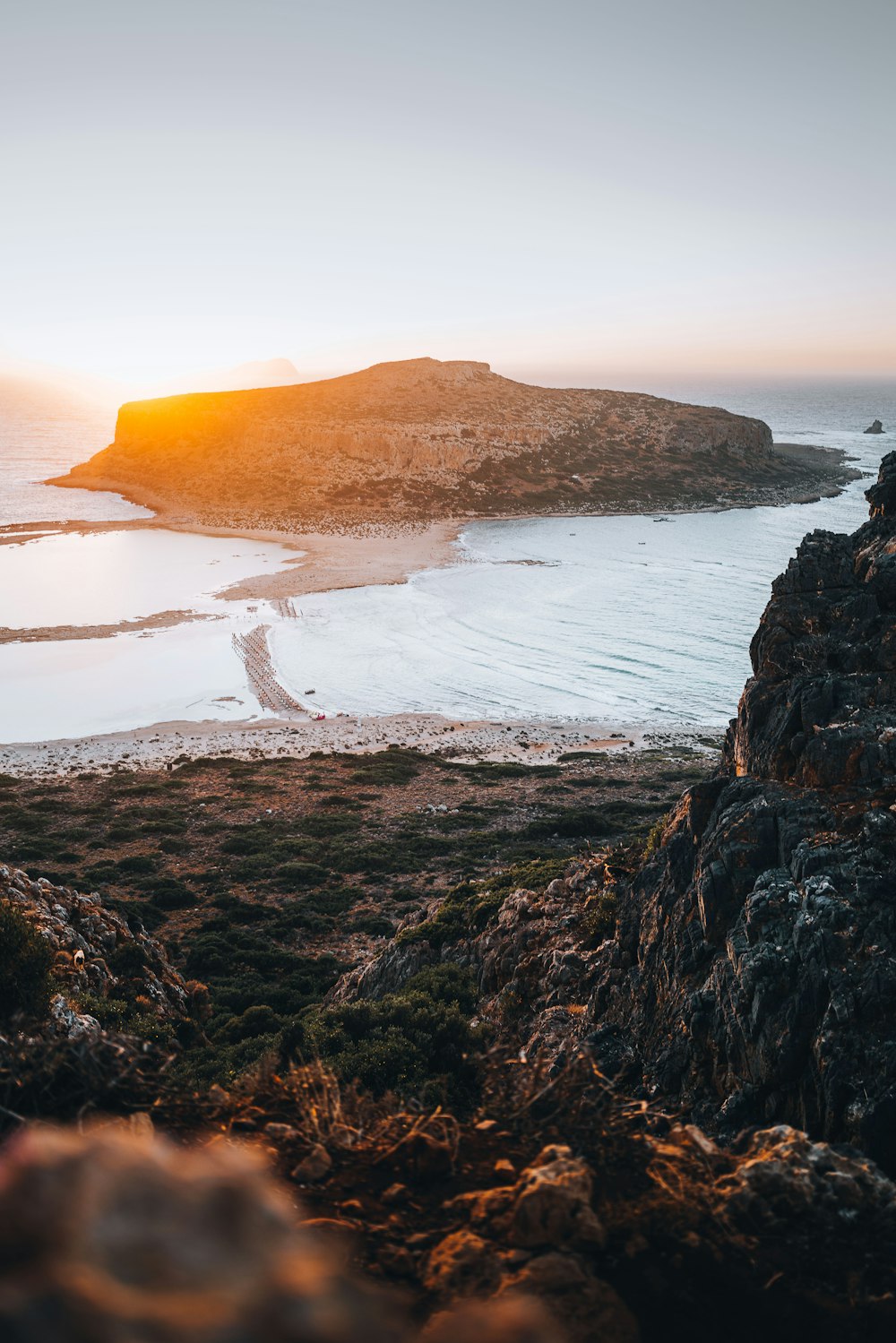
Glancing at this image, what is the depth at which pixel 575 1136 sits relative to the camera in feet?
17.7

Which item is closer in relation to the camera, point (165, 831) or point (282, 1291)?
point (282, 1291)

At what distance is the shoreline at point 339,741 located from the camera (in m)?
36.8

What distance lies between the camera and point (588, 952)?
1379 centimetres

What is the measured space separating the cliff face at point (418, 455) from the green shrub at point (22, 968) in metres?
88.9

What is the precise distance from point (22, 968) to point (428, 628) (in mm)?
48621

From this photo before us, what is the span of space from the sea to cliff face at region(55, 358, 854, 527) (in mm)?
16355

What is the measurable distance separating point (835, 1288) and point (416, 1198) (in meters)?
2.39

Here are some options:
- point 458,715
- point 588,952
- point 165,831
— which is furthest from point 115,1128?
point 458,715

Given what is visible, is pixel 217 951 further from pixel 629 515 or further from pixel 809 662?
pixel 629 515

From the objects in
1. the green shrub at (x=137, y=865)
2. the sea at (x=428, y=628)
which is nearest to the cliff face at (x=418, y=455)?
the sea at (x=428, y=628)

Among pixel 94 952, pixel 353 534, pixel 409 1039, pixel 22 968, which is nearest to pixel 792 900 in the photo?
pixel 409 1039

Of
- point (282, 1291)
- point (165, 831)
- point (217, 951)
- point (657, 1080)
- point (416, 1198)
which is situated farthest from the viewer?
point (165, 831)

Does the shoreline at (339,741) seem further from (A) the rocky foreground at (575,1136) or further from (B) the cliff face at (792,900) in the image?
(A) the rocky foreground at (575,1136)

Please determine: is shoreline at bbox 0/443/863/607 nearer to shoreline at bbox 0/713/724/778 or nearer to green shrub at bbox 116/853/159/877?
shoreline at bbox 0/713/724/778
